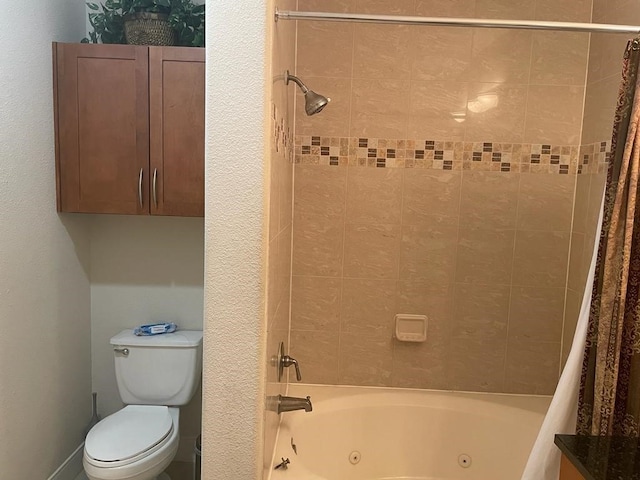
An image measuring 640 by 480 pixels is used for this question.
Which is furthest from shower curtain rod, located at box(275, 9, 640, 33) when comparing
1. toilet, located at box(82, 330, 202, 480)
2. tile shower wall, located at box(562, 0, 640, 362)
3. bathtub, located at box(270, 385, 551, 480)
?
toilet, located at box(82, 330, 202, 480)

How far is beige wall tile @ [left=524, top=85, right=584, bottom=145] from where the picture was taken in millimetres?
2191

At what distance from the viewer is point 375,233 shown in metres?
2.27

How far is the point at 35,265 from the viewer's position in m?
2.11

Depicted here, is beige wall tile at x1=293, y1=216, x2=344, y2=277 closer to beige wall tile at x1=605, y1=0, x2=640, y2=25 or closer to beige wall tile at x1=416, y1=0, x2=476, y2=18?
beige wall tile at x1=416, y1=0, x2=476, y2=18

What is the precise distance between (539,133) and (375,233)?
0.86 metres

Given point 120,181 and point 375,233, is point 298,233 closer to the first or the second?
point 375,233

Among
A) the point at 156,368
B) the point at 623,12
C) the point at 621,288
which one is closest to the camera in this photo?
the point at 621,288

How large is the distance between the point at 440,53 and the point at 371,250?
927 mm

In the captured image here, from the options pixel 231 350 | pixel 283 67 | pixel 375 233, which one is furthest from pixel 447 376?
pixel 283 67

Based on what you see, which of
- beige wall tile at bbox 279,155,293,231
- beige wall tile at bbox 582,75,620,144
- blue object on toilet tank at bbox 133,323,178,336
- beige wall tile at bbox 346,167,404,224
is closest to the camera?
beige wall tile at bbox 279,155,293,231

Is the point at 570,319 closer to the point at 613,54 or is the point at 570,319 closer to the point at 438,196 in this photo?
the point at 438,196

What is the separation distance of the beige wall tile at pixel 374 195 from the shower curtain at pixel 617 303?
99cm

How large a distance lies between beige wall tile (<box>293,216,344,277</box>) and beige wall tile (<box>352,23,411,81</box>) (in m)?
0.68

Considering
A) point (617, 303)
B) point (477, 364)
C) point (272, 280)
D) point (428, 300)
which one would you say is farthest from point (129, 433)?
point (617, 303)
